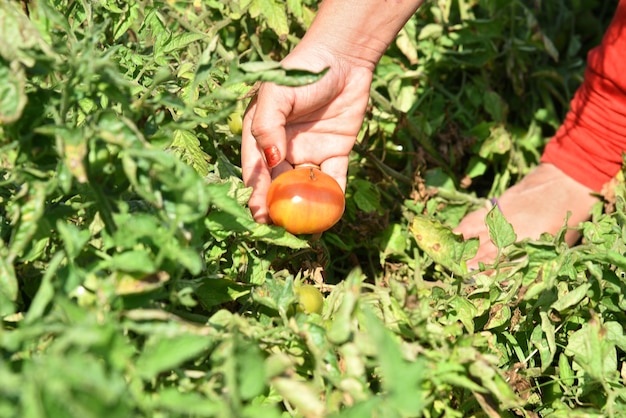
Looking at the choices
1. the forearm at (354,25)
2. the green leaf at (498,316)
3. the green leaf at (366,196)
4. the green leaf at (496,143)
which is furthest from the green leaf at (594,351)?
the green leaf at (496,143)

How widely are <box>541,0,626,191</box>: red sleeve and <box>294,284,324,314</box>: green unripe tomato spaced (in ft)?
3.73

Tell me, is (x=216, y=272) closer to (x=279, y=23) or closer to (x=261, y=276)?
(x=261, y=276)

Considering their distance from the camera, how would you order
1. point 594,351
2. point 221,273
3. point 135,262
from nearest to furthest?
point 135,262 → point 594,351 → point 221,273

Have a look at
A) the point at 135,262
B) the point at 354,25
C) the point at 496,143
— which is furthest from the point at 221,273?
the point at 496,143

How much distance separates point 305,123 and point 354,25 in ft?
0.80

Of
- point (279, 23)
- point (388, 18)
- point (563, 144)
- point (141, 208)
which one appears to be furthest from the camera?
point (563, 144)

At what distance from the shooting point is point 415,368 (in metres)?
0.77

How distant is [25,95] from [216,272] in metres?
0.45

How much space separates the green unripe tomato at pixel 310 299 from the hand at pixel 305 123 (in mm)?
269

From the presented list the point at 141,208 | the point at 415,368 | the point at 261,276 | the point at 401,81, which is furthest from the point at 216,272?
the point at 401,81

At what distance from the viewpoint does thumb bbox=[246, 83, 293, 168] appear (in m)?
1.46

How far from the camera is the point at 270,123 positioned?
1.46m

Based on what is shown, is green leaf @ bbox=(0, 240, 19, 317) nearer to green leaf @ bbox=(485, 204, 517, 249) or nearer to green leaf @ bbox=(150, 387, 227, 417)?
green leaf @ bbox=(150, 387, 227, 417)

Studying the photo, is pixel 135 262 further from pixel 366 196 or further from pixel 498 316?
pixel 366 196
